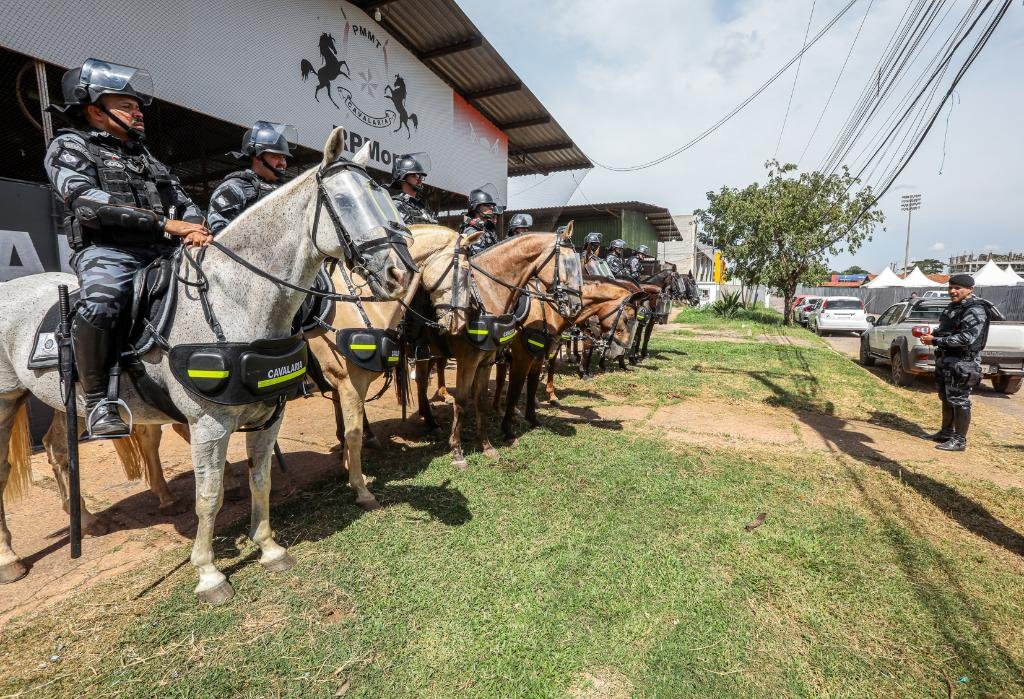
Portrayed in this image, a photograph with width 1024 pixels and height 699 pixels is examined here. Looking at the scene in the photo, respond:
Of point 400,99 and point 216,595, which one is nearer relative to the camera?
point 216,595

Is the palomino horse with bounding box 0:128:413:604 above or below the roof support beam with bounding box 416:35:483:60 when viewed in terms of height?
below

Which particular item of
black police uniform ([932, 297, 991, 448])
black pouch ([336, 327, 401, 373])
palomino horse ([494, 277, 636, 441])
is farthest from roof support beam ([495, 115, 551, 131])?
black pouch ([336, 327, 401, 373])

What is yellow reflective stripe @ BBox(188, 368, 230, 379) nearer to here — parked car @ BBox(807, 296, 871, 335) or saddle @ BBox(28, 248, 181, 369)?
saddle @ BBox(28, 248, 181, 369)

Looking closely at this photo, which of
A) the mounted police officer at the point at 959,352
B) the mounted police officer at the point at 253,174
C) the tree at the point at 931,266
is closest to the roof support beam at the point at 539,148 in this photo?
the mounted police officer at the point at 959,352

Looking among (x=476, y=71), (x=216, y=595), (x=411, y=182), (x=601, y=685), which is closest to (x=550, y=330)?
(x=411, y=182)

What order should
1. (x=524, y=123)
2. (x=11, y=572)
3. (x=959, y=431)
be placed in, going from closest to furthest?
(x=11, y=572), (x=959, y=431), (x=524, y=123)

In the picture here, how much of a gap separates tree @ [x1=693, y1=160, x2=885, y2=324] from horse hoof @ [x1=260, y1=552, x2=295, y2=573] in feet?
79.7

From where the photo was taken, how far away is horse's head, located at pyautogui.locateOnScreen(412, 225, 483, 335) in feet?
13.9

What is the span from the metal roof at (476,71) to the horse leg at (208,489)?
33.5 ft

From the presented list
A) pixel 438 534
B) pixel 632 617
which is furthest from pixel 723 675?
pixel 438 534

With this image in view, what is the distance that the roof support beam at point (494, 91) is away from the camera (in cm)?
1253

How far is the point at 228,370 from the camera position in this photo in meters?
2.48

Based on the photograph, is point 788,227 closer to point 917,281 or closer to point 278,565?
point 917,281

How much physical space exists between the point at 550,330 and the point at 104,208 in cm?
459
